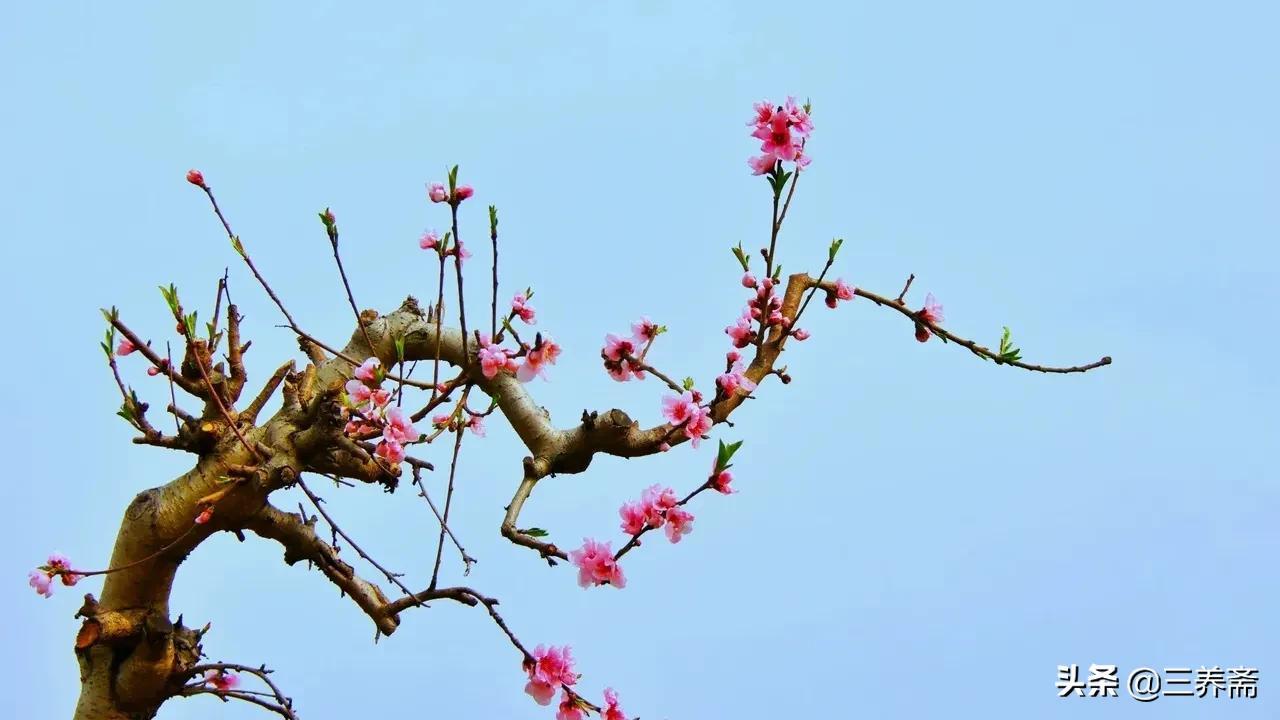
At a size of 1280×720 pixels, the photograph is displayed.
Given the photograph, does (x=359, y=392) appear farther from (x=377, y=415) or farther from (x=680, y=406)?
(x=680, y=406)

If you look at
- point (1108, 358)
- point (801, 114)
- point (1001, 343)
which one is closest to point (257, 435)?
point (801, 114)

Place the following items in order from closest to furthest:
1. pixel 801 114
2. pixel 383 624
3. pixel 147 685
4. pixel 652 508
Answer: pixel 652 508 → pixel 801 114 → pixel 383 624 → pixel 147 685

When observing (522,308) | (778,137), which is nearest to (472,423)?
(522,308)

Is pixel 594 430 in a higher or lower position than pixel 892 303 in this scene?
lower

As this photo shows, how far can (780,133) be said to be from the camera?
346 cm

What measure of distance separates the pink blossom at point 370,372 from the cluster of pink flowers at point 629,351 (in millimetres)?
704

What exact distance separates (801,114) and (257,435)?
2100mm

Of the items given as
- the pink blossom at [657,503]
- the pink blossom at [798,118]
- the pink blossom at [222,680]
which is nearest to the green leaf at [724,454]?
the pink blossom at [657,503]

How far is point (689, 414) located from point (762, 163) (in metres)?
0.80

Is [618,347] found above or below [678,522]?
above

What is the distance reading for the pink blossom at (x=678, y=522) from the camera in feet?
10.3

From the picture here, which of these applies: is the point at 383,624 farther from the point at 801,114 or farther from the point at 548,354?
the point at 801,114

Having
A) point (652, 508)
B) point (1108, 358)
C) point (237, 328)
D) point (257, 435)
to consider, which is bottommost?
point (652, 508)

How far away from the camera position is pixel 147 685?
4.06 metres
